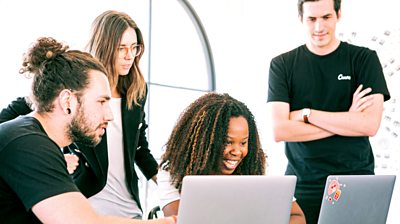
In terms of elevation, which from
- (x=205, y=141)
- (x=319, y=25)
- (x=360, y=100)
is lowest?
(x=205, y=141)

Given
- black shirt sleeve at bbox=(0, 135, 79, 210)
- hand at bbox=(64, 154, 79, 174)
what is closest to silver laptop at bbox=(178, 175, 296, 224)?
black shirt sleeve at bbox=(0, 135, 79, 210)

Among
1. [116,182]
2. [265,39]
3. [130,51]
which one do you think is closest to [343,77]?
[130,51]

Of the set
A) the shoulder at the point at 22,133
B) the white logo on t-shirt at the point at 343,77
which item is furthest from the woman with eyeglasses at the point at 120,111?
the white logo on t-shirt at the point at 343,77

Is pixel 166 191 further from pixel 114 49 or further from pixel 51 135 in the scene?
pixel 114 49

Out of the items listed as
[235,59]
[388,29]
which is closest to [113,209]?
[388,29]

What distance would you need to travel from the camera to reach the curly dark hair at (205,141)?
1.77 metres

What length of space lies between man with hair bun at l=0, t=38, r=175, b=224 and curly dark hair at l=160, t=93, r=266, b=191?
13.9 inches

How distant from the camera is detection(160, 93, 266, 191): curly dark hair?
1769mm

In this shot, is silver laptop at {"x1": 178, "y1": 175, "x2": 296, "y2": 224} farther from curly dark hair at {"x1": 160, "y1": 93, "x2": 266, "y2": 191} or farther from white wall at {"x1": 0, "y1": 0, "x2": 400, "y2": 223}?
white wall at {"x1": 0, "y1": 0, "x2": 400, "y2": 223}

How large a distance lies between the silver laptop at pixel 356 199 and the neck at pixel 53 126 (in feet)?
2.42

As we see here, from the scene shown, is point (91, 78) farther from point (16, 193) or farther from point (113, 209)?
point (113, 209)

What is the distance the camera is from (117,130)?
1.97m

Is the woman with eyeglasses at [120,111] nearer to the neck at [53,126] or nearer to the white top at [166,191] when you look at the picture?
the white top at [166,191]

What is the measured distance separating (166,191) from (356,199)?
0.57 meters
